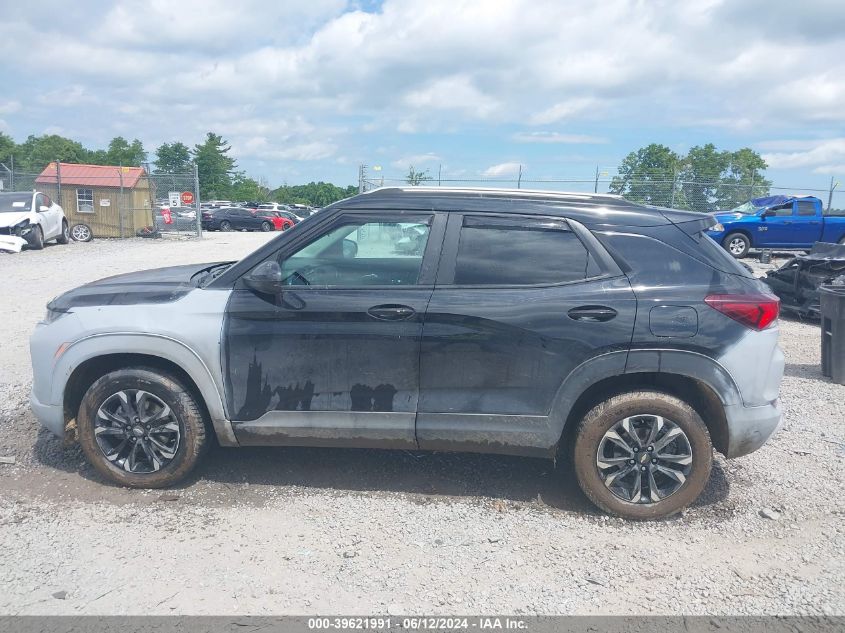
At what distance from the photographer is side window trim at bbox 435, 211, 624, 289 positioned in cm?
403

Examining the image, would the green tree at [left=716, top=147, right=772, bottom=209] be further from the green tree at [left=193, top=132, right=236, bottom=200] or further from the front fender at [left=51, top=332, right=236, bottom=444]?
the green tree at [left=193, top=132, right=236, bottom=200]

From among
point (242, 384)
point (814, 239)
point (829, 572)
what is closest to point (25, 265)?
point (242, 384)

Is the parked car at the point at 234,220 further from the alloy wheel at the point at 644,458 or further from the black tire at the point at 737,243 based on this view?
the alloy wheel at the point at 644,458

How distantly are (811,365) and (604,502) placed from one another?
4871 mm

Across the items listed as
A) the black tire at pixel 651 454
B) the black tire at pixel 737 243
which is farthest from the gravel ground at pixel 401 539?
the black tire at pixel 737 243

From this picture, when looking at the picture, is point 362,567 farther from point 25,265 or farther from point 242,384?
point 25,265

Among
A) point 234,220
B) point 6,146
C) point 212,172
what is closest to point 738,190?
Answer: point 234,220

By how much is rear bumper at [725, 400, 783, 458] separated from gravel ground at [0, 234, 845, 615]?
47 cm

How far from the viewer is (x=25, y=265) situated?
16156mm

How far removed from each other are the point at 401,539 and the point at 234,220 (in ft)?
126

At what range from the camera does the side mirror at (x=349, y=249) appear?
175 inches

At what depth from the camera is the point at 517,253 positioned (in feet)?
13.6

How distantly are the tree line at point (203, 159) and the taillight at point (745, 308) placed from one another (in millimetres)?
81176

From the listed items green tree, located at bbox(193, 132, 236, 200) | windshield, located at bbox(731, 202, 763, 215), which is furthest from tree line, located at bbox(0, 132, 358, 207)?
windshield, located at bbox(731, 202, 763, 215)
